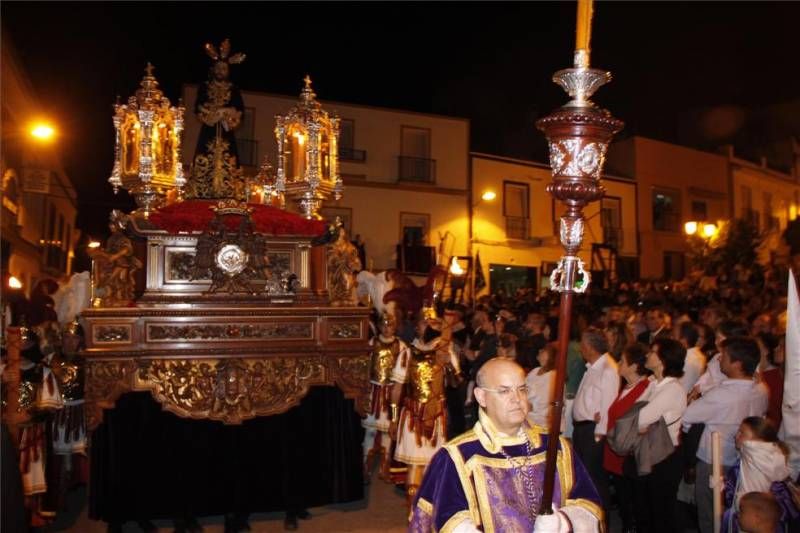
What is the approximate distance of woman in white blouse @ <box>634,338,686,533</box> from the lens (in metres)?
5.53

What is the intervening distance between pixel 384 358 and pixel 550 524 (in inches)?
185

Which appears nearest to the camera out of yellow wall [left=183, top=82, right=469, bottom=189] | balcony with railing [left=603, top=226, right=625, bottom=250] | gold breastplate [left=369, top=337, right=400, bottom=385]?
gold breastplate [left=369, top=337, right=400, bottom=385]

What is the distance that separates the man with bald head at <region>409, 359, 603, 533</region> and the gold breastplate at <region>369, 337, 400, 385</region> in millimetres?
4178

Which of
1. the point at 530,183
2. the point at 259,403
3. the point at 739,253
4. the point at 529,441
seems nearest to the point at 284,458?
the point at 259,403

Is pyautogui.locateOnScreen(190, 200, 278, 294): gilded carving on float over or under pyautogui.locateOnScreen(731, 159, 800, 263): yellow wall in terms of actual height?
under

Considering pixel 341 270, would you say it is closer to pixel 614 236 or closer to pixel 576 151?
pixel 576 151

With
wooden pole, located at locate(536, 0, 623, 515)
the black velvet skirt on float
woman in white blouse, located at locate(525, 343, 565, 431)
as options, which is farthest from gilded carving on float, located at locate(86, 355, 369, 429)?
wooden pole, located at locate(536, 0, 623, 515)

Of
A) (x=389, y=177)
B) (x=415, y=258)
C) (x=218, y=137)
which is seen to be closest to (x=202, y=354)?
(x=218, y=137)

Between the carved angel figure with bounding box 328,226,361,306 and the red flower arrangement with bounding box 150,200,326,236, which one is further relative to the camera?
the carved angel figure with bounding box 328,226,361,306

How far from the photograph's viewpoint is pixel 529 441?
3293mm

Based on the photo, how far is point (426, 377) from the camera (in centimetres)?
699

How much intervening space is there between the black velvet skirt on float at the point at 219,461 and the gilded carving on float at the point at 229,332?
54 centimetres

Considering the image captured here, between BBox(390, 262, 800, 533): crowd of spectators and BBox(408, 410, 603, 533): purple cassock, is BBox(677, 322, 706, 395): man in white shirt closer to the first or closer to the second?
BBox(390, 262, 800, 533): crowd of spectators

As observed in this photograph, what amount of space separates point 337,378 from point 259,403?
72 cm
